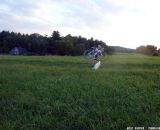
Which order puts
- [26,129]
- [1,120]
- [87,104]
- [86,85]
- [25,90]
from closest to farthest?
[26,129] → [1,120] → [87,104] → [25,90] → [86,85]

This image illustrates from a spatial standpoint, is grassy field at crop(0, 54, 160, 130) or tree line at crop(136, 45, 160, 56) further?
tree line at crop(136, 45, 160, 56)

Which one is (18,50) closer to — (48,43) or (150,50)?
(48,43)

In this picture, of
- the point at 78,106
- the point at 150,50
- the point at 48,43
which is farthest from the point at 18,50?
the point at 78,106

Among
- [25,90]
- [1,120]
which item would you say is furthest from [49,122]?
[25,90]

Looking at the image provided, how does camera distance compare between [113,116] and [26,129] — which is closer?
[26,129]

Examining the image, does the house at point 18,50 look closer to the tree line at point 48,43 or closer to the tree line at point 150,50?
the tree line at point 48,43

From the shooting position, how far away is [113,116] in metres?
9.93

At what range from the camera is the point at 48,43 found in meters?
95.8

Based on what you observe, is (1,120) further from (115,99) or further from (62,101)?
(115,99)

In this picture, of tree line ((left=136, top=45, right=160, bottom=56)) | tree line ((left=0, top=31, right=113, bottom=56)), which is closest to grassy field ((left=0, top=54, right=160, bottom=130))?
tree line ((left=0, top=31, right=113, bottom=56))

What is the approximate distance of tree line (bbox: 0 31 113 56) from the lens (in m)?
88.6

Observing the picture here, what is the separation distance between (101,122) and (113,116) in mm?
574

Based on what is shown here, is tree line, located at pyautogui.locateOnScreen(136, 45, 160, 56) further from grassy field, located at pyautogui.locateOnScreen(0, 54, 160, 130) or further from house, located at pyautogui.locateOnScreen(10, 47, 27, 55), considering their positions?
grassy field, located at pyautogui.locateOnScreen(0, 54, 160, 130)

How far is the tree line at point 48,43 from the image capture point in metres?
88.6
